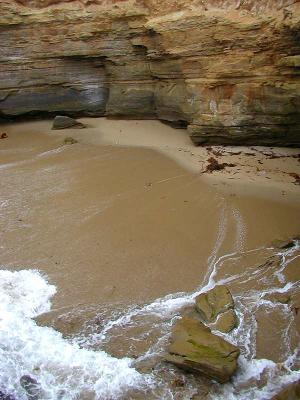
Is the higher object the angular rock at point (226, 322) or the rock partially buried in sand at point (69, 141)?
the rock partially buried in sand at point (69, 141)

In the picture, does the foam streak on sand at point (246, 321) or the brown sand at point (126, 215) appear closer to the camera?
the foam streak on sand at point (246, 321)

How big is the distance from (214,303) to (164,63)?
5.93 metres

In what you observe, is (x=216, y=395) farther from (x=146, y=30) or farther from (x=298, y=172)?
(x=146, y=30)

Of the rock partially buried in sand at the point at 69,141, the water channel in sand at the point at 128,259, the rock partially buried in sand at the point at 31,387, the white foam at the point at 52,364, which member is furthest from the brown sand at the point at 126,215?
the rock partially buried in sand at the point at 31,387

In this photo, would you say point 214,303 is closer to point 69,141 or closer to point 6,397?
point 6,397

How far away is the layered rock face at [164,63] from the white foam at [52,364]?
5.15 m

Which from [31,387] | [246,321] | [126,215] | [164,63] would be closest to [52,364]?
[31,387]

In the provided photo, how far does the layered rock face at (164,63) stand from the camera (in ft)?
23.6

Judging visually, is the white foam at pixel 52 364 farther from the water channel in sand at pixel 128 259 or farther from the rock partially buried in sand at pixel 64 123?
the rock partially buried in sand at pixel 64 123

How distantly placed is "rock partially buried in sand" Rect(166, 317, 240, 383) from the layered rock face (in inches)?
182

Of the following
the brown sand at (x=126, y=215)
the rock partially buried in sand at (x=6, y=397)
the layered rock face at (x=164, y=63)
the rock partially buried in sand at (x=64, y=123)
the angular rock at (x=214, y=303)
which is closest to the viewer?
the rock partially buried in sand at (x=6, y=397)

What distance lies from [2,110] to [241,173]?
622cm

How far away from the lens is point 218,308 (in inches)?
166

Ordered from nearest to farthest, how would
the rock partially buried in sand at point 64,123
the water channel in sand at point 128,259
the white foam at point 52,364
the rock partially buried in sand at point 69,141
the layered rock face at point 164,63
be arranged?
the white foam at point 52,364 → the water channel in sand at point 128,259 → the layered rock face at point 164,63 → the rock partially buried in sand at point 69,141 → the rock partially buried in sand at point 64,123
